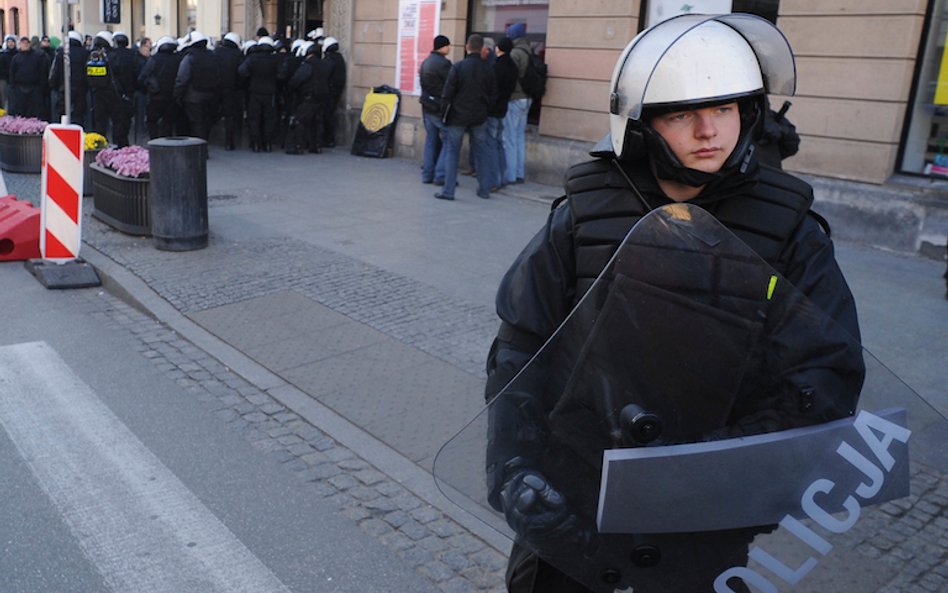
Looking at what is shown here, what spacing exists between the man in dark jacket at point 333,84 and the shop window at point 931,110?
10010 millimetres

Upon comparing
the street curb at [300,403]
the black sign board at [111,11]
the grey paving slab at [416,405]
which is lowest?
the street curb at [300,403]

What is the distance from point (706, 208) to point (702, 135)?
15 cm

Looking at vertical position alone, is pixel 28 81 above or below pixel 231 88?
below

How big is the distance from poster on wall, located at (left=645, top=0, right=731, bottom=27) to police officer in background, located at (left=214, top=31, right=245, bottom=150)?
7162 millimetres

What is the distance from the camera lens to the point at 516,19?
14.0 metres

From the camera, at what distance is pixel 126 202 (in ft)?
29.1

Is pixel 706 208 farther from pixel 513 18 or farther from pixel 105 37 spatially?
pixel 105 37

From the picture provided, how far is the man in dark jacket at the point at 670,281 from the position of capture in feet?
5.52

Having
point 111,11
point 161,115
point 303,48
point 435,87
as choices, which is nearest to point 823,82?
point 435,87

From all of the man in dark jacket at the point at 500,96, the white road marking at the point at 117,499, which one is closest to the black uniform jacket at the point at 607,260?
the white road marking at the point at 117,499

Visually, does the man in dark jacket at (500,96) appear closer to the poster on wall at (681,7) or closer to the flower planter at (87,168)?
the poster on wall at (681,7)

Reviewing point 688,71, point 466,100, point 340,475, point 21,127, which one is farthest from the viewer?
point 21,127

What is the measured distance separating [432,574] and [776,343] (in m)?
2.24

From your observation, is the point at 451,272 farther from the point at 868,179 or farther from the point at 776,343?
the point at 776,343
